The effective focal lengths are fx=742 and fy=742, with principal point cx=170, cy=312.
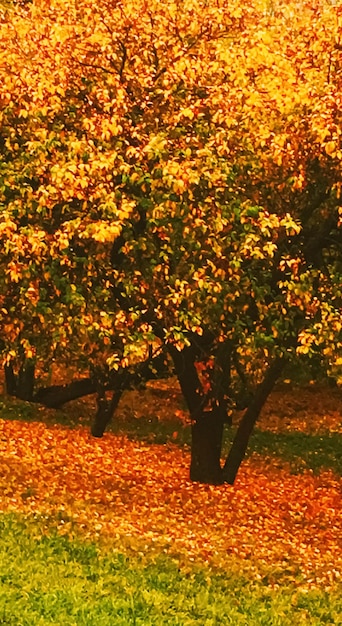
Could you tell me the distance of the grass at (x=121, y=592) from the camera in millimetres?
9297

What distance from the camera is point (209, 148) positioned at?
13.7 metres

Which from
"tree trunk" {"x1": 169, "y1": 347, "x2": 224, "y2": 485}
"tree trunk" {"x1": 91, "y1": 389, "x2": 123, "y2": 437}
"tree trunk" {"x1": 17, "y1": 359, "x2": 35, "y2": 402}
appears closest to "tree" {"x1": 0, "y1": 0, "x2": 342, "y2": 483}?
"tree trunk" {"x1": 169, "y1": 347, "x2": 224, "y2": 485}

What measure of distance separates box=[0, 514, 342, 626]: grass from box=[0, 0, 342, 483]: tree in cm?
336

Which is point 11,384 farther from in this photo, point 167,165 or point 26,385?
point 167,165

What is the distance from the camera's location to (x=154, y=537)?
13.4 metres

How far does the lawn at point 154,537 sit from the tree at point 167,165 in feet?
10.2

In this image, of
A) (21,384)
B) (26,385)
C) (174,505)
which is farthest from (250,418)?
(21,384)

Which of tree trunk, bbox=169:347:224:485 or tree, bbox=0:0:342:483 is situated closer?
tree, bbox=0:0:342:483

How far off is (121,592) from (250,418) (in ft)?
27.7

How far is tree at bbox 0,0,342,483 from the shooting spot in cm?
1302

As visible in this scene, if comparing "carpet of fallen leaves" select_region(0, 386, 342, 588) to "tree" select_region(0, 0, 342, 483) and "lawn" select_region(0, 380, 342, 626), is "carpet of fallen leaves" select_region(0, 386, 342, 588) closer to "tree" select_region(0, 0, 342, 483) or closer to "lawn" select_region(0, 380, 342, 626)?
"lawn" select_region(0, 380, 342, 626)

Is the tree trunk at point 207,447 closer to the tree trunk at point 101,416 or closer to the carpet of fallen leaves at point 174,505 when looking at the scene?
the carpet of fallen leaves at point 174,505

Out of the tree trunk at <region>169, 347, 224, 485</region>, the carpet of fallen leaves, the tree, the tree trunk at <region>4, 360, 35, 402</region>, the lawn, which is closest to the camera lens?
the lawn

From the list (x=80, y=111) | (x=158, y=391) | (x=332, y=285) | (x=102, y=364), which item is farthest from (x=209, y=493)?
(x=158, y=391)
